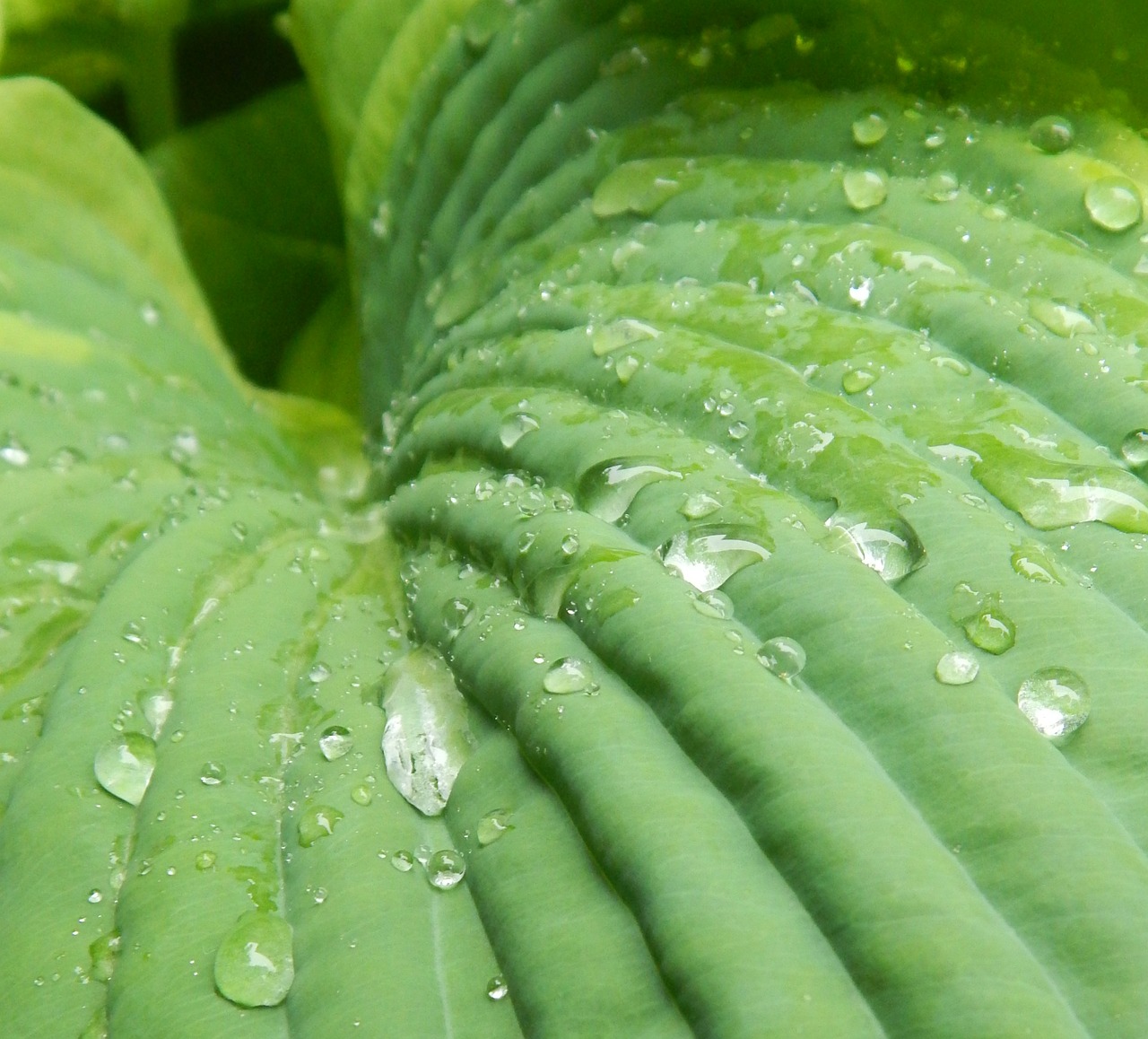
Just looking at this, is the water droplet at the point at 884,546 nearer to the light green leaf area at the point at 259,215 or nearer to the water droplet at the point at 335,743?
the water droplet at the point at 335,743

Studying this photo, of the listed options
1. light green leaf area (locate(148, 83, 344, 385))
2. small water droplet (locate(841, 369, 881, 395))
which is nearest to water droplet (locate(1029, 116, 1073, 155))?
small water droplet (locate(841, 369, 881, 395))

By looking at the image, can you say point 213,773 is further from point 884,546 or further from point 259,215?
point 259,215

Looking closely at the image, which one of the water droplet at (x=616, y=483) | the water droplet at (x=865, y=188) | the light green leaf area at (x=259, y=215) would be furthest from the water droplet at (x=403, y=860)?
the light green leaf area at (x=259, y=215)

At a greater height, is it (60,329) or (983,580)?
(983,580)

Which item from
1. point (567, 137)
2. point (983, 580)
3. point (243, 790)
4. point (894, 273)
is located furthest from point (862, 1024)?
point (567, 137)

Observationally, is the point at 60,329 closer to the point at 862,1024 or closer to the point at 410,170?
the point at 410,170

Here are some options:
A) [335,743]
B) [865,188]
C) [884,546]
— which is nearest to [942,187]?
[865,188]

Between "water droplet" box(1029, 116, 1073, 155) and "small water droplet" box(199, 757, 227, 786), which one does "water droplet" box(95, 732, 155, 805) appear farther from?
"water droplet" box(1029, 116, 1073, 155)
